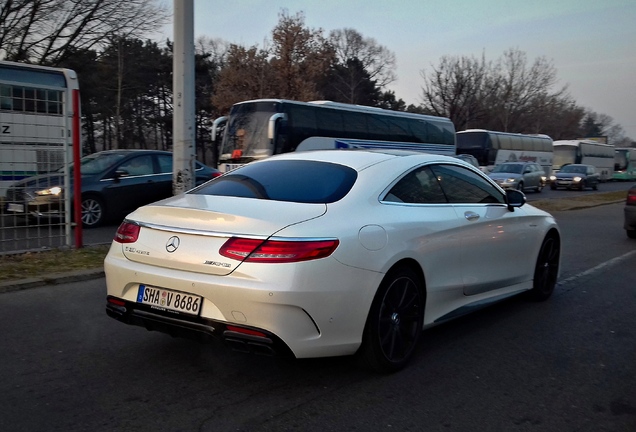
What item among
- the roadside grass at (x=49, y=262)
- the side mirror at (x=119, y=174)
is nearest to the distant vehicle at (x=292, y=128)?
the side mirror at (x=119, y=174)

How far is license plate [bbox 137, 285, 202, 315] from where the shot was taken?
151 inches

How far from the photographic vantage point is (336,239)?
3.82m

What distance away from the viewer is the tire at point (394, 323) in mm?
4113

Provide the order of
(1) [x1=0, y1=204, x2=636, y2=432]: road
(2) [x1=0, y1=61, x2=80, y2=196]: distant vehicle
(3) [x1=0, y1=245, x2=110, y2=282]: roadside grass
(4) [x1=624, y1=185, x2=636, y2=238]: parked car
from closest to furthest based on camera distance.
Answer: (1) [x1=0, y1=204, x2=636, y2=432]: road
(3) [x1=0, y1=245, x2=110, y2=282]: roadside grass
(2) [x1=0, y1=61, x2=80, y2=196]: distant vehicle
(4) [x1=624, y1=185, x2=636, y2=238]: parked car

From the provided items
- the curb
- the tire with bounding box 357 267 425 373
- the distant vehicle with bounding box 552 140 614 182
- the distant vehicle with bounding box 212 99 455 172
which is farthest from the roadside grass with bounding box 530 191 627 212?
the distant vehicle with bounding box 552 140 614 182

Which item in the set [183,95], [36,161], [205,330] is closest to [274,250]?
[205,330]

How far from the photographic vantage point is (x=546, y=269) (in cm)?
666

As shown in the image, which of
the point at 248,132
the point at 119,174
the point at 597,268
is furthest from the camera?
the point at 248,132

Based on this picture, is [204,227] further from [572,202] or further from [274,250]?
[572,202]

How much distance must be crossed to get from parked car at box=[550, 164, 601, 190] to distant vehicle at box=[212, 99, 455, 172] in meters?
14.7

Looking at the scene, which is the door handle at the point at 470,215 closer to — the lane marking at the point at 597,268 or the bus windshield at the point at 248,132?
the lane marking at the point at 597,268

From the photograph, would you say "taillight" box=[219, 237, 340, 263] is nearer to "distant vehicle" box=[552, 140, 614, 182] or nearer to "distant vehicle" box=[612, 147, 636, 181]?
"distant vehicle" box=[552, 140, 614, 182]

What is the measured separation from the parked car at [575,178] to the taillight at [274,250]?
3557cm

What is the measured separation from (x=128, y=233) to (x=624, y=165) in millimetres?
63994
